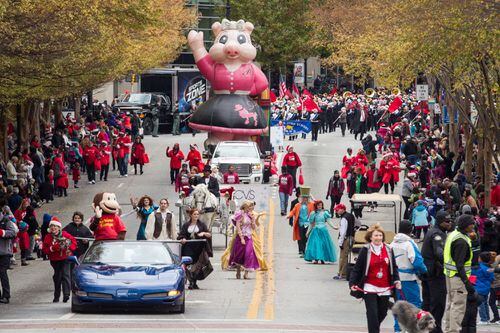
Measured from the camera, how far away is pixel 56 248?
77.9ft

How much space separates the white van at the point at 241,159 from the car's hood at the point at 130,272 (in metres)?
20.4

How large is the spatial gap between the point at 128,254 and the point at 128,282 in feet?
4.31

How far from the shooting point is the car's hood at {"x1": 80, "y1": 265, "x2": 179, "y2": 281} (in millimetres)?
21500

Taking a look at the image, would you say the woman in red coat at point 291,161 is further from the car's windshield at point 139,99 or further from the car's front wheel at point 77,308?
the car's windshield at point 139,99

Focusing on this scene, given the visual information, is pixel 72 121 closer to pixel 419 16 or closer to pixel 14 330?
pixel 419 16

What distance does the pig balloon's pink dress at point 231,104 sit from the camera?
47.7m

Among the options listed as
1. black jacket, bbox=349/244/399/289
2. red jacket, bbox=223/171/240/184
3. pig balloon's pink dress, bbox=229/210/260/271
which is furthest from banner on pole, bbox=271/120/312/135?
black jacket, bbox=349/244/399/289

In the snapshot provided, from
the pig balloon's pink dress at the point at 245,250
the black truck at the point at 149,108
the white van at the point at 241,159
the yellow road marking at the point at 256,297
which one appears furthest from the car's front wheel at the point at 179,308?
the black truck at the point at 149,108

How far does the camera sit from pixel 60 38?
108 ft

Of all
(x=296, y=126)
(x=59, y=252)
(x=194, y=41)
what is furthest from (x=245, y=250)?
(x=296, y=126)

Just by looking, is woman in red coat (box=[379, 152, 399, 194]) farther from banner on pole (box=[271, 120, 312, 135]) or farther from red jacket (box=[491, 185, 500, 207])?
banner on pole (box=[271, 120, 312, 135])

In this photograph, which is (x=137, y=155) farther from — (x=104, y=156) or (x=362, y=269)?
(x=362, y=269)

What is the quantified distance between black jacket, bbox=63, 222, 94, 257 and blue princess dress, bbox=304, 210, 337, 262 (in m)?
6.70

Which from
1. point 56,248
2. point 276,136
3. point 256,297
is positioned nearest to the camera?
point 56,248
